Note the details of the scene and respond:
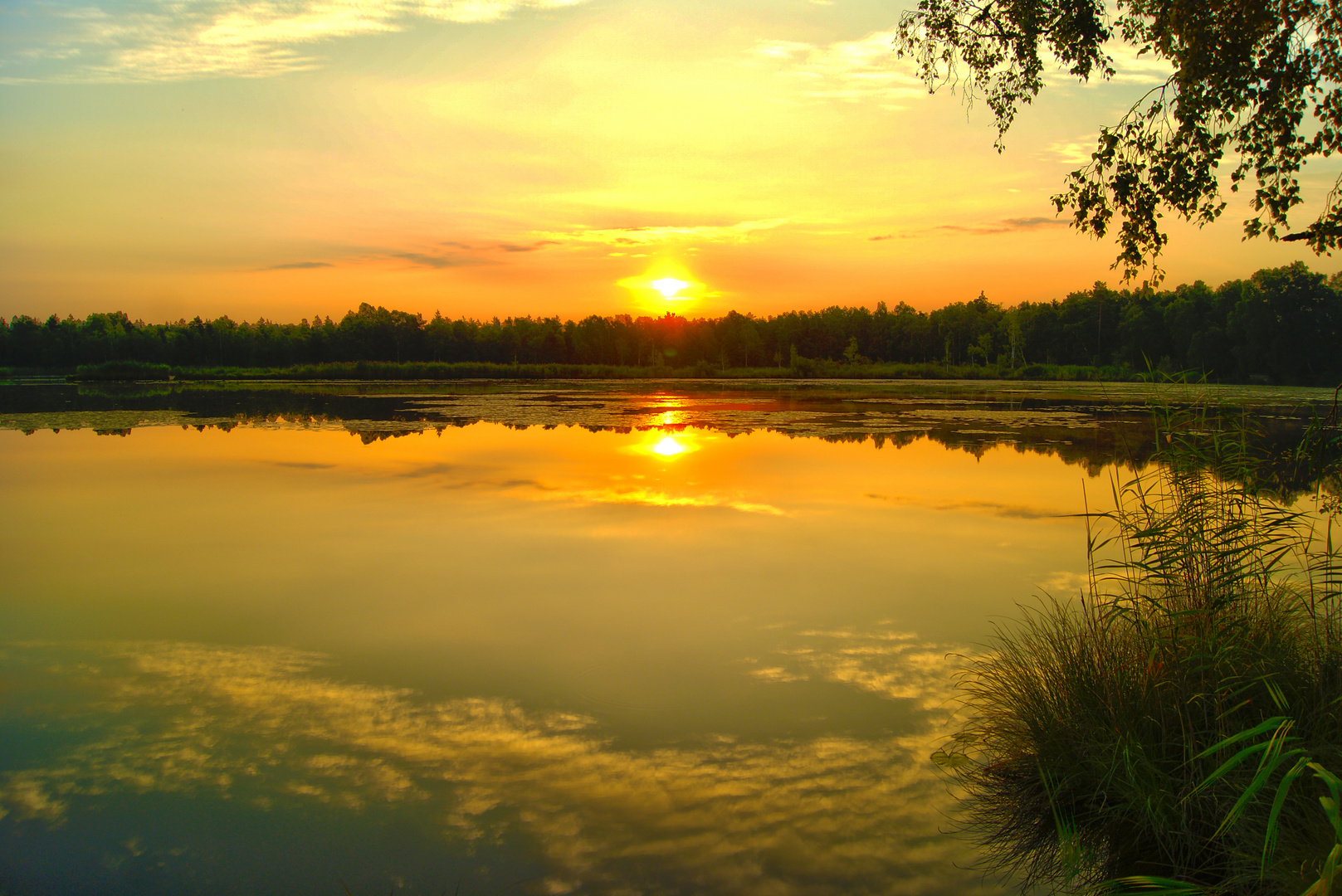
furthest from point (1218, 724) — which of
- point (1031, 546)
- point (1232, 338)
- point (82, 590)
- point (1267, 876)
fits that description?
point (1232, 338)

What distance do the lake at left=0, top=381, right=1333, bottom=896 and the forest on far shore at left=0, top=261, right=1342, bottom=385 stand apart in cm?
6834

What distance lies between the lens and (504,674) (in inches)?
222

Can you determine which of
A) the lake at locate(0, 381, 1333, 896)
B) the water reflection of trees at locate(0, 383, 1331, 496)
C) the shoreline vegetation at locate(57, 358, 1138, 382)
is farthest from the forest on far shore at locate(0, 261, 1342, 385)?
the lake at locate(0, 381, 1333, 896)

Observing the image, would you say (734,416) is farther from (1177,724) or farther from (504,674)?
(1177,724)

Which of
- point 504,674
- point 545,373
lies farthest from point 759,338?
point 504,674

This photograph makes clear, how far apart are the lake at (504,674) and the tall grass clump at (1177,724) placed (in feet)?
1.29

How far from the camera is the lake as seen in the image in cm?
377

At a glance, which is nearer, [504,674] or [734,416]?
[504,674]

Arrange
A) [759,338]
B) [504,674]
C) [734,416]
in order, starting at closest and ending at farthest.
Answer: [504,674] → [734,416] → [759,338]

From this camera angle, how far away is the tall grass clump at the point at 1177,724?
3447mm

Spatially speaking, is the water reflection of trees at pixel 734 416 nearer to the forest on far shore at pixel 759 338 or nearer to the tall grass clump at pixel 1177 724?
the tall grass clump at pixel 1177 724

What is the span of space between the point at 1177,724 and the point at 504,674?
4115 millimetres

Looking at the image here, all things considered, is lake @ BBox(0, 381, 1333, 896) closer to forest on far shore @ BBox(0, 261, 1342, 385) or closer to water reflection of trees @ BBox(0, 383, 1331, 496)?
water reflection of trees @ BBox(0, 383, 1331, 496)

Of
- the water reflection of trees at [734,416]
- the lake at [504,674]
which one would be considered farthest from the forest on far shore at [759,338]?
the lake at [504,674]
